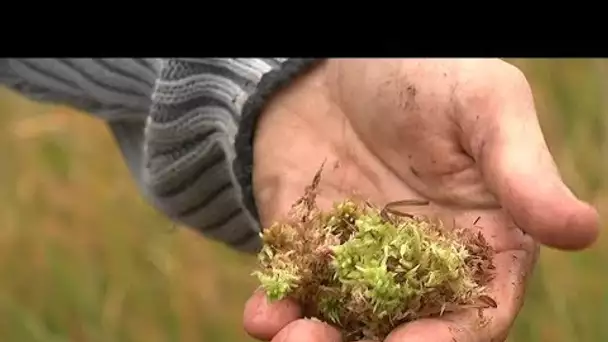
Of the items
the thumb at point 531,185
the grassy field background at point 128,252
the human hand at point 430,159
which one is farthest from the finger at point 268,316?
the grassy field background at point 128,252

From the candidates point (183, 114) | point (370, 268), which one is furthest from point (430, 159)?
point (183, 114)

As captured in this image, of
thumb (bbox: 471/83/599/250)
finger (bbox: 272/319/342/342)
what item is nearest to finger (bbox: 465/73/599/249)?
thumb (bbox: 471/83/599/250)

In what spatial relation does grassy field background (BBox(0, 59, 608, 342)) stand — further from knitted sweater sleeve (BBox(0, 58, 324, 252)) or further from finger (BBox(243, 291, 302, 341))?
finger (BBox(243, 291, 302, 341))

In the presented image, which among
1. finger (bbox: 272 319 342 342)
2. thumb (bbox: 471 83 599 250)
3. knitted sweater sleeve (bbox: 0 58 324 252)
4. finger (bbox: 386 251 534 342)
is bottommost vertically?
knitted sweater sleeve (bbox: 0 58 324 252)

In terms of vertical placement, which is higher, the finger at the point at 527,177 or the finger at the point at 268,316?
the finger at the point at 527,177

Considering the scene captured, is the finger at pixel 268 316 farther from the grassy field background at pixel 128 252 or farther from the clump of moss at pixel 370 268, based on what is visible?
the grassy field background at pixel 128 252

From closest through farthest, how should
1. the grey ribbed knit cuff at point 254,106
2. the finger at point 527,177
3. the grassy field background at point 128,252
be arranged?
1. the finger at point 527,177
2. the grey ribbed knit cuff at point 254,106
3. the grassy field background at point 128,252
